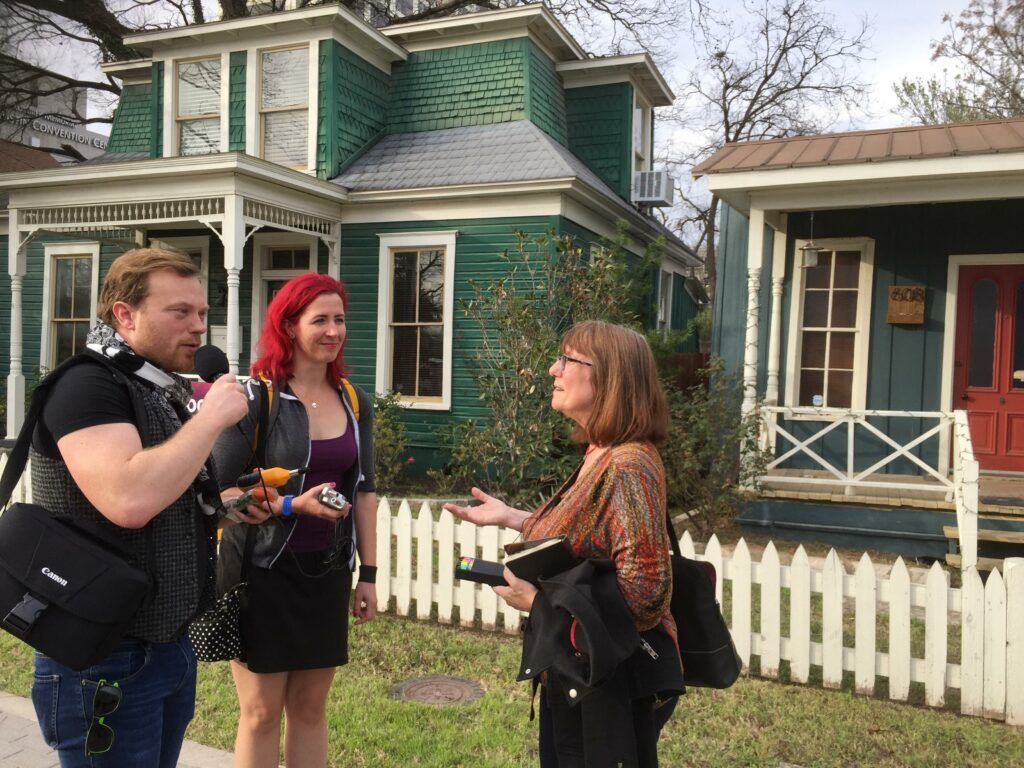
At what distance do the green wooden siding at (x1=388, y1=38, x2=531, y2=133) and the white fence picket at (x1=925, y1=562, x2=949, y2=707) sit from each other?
9666 mm

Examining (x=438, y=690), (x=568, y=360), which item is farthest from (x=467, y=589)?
(x=568, y=360)

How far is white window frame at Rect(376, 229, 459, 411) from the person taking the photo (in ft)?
35.9

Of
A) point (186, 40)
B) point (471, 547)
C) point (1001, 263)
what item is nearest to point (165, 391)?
point (471, 547)

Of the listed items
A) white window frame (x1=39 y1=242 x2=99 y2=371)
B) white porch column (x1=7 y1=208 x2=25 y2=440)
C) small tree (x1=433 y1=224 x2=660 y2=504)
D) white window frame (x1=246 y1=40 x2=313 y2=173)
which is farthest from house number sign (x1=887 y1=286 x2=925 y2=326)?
white window frame (x1=39 y1=242 x2=99 y2=371)

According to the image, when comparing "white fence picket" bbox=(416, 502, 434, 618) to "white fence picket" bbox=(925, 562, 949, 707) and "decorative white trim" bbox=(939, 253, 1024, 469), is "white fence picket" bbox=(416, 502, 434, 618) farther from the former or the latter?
"decorative white trim" bbox=(939, 253, 1024, 469)

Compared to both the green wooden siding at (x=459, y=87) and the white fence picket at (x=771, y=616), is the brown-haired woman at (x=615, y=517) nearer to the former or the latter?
the white fence picket at (x=771, y=616)

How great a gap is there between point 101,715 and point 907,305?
8941 mm

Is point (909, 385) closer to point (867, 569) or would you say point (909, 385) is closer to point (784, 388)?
point (784, 388)

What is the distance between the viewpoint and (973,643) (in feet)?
13.3

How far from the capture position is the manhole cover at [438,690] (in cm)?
411

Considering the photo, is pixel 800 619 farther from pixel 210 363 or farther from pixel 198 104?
pixel 198 104

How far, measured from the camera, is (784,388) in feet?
30.3

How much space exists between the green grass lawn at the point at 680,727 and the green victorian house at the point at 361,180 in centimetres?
620

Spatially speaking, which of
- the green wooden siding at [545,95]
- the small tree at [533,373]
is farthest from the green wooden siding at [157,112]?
the small tree at [533,373]
